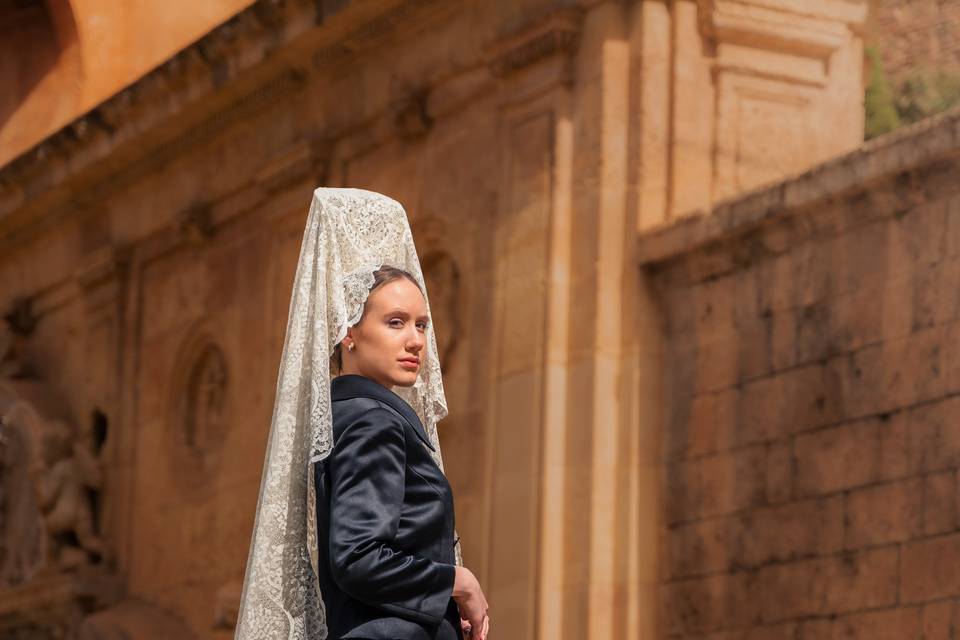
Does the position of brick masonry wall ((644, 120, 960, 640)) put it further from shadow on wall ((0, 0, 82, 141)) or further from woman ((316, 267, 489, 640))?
shadow on wall ((0, 0, 82, 141))

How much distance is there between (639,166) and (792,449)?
6.05 feet

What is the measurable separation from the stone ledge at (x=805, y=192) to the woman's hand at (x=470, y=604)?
4636 mm

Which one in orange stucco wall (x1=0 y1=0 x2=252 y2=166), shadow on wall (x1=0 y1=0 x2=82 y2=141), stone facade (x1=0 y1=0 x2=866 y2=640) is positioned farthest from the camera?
shadow on wall (x1=0 y1=0 x2=82 y2=141)

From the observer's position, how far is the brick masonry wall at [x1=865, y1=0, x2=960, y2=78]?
87.3 ft

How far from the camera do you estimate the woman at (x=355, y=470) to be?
183 inches

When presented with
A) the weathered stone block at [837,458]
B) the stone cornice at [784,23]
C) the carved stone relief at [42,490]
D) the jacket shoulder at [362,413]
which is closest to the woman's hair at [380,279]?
the jacket shoulder at [362,413]

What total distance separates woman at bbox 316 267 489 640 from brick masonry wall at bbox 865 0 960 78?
22.3m

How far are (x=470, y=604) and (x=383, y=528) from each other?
0.32 meters

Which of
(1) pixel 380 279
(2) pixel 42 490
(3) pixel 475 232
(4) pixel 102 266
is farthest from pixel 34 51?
(1) pixel 380 279

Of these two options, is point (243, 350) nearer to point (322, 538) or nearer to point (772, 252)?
point (772, 252)

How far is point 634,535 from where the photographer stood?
34.5ft

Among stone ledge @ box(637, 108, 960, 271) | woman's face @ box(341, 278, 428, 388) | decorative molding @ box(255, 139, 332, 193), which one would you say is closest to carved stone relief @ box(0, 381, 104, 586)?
decorative molding @ box(255, 139, 332, 193)

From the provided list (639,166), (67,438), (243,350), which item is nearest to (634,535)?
(639,166)

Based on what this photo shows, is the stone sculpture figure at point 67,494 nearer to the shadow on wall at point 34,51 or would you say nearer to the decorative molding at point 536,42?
the shadow on wall at point 34,51
